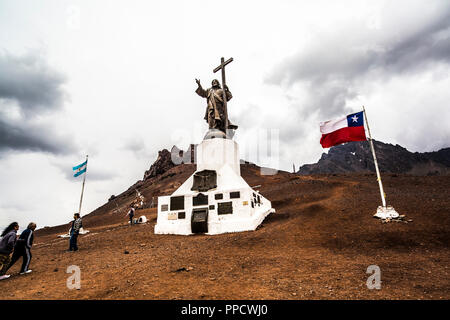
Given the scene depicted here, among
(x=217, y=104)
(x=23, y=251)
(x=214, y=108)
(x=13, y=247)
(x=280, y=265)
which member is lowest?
(x=280, y=265)

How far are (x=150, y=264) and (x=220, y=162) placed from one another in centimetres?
820

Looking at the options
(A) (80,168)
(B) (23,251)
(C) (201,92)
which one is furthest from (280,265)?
(A) (80,168)

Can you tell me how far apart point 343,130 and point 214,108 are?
801 centimetres

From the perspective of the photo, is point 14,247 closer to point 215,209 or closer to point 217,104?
point 215,209

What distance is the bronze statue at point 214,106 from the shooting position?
1566 cm

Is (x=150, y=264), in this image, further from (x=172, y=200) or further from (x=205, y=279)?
(x=172, y=200)

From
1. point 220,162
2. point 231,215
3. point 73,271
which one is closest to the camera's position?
point 73,271

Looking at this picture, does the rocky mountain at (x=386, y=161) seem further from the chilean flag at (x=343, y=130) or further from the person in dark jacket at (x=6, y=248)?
the person in dark jacket at (x=6, y=248)

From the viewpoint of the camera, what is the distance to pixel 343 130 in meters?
11.3
